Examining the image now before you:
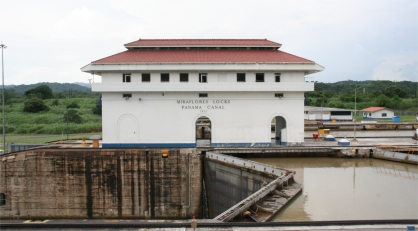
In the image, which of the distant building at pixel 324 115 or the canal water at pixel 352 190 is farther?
the distant building at pixel 324 115

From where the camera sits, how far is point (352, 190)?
1467 cm

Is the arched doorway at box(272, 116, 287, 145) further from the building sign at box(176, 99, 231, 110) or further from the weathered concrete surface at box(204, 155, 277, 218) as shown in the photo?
the weathered concrete surface at box(204, 155, 277, 218)

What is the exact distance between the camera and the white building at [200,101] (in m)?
24.5

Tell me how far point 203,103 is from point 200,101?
0.26 meters

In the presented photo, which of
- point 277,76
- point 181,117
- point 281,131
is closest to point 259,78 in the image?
point 277,76

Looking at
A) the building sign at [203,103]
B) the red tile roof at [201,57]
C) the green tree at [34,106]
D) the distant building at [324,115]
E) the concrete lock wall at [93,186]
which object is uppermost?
the red tile roof at [201,57]

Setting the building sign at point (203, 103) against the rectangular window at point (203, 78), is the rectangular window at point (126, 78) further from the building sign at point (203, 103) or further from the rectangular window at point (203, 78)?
the rectangular window at point (203, 78)

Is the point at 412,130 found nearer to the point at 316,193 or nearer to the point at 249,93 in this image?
the point at 249,93

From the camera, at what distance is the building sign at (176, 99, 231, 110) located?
81.2 feet

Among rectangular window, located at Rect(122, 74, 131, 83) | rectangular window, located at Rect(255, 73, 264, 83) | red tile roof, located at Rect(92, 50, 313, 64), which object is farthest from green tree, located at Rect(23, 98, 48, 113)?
rectangular window, located at Rect(255, 73, 264, 83)

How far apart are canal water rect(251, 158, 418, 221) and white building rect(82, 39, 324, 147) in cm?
462

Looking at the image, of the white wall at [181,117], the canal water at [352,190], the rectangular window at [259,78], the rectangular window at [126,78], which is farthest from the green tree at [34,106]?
the canal water at [352,190]

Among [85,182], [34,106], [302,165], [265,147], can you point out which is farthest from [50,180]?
[34,106]

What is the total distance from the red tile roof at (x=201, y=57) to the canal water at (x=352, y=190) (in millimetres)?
8138
